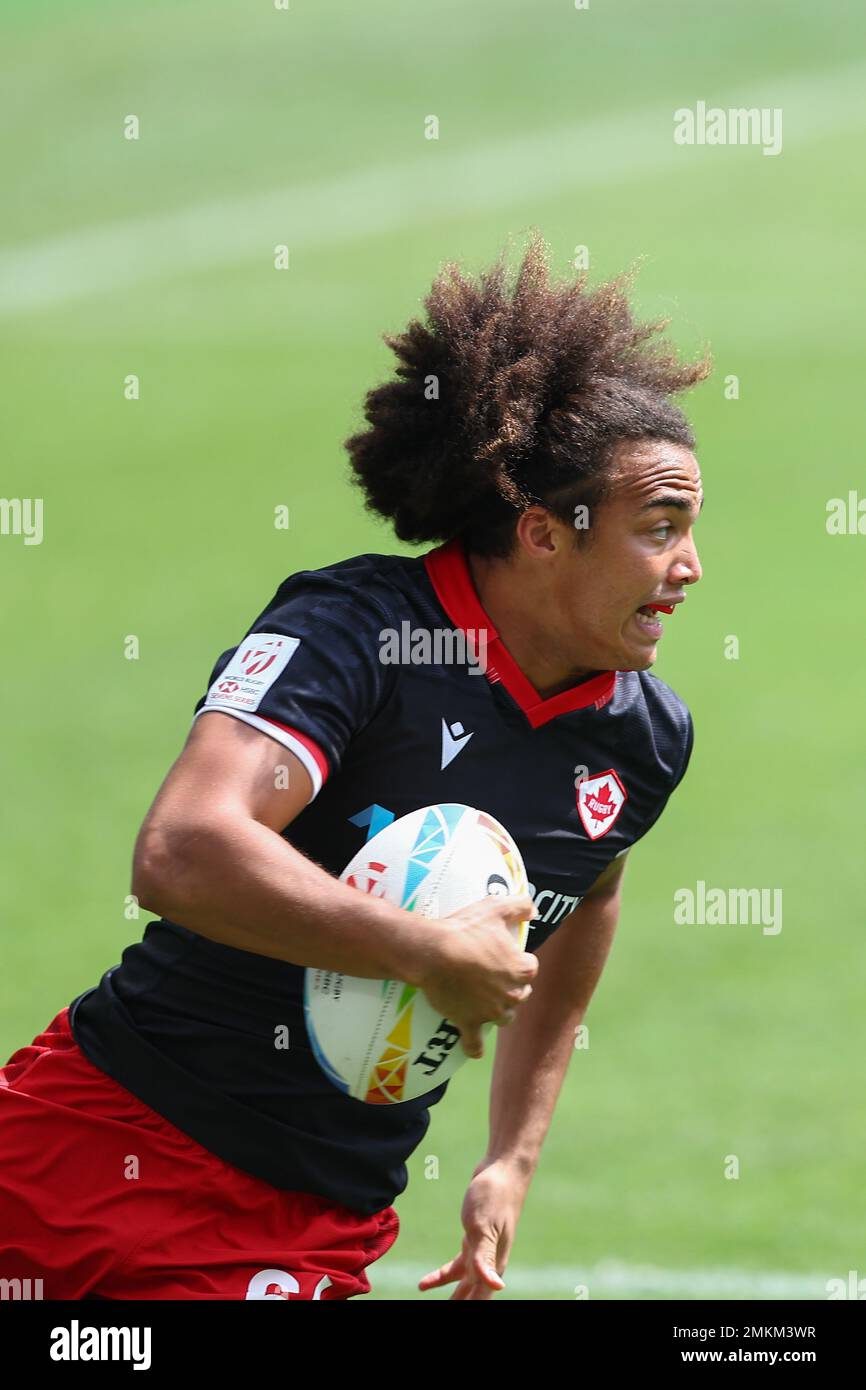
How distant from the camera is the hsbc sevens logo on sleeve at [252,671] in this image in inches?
146

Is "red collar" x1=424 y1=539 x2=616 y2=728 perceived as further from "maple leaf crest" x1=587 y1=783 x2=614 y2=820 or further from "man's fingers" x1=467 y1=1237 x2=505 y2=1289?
"man's fingers" x1=467 y1=1237 x2=505 y2=1289

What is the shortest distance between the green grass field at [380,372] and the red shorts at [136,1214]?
2.96 meters

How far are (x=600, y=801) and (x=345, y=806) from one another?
65 centimetres

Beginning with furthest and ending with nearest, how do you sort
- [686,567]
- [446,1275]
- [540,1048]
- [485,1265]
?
[540,1048], [446,1275], [485,1265], [686,567]

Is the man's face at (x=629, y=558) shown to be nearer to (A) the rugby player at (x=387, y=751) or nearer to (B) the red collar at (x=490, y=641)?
(A) the rugby player at (x=387, y=751)

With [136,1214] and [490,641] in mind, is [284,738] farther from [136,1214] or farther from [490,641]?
[136,1214]

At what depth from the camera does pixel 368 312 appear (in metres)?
21.1

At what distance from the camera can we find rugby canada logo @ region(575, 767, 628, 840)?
169 inches

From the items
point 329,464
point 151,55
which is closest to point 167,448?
point 329,464

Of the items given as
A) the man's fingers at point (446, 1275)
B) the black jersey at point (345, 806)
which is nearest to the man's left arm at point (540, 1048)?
the man's fingers at point (446, 1275)

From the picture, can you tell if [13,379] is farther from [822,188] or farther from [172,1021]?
[172,1021]

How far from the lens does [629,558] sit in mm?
4098

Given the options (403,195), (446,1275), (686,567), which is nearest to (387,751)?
(686,567)

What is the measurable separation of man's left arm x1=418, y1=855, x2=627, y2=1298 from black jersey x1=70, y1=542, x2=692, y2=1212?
0.49 meters
